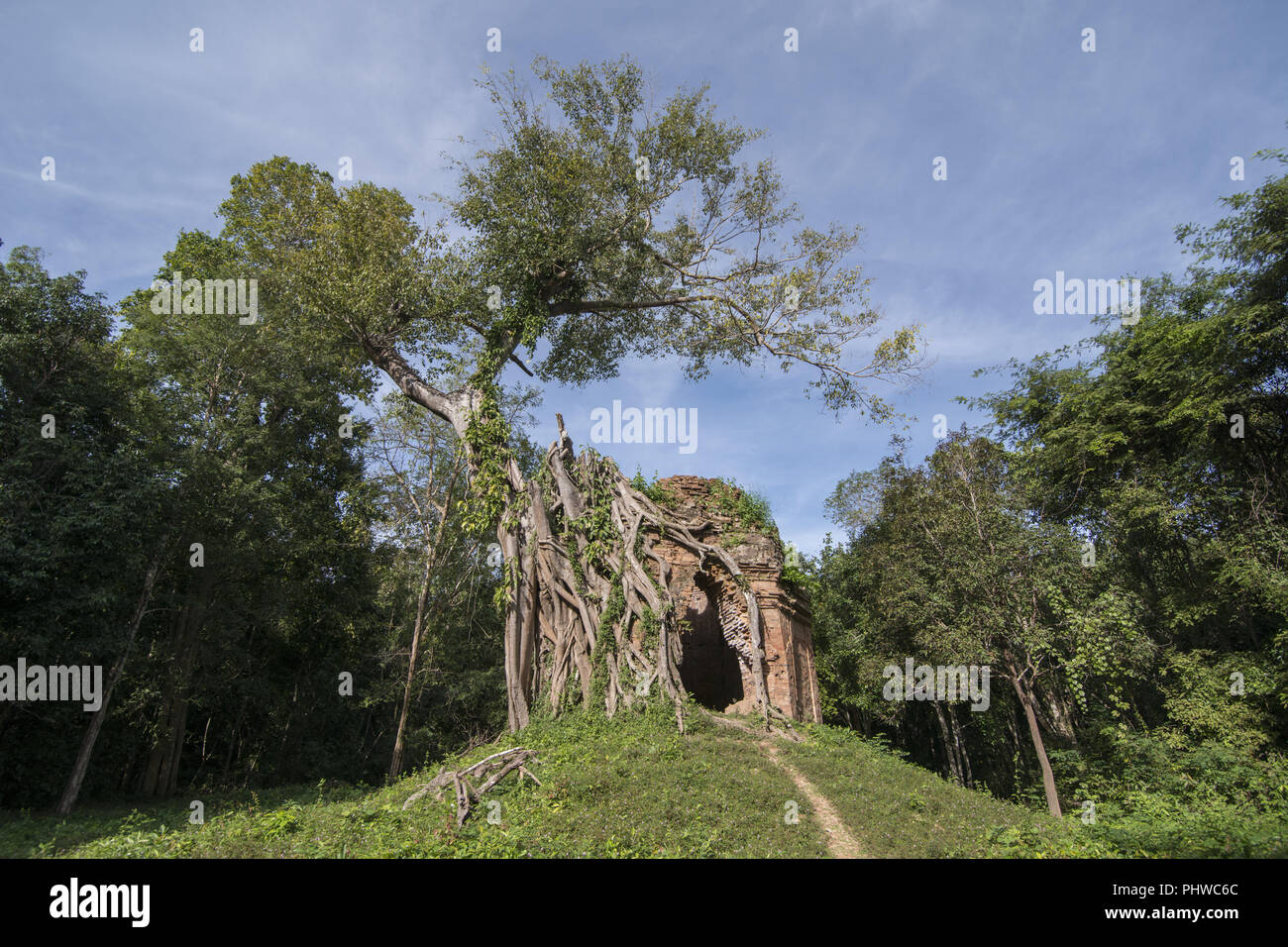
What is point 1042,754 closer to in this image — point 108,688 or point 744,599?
point 744,599

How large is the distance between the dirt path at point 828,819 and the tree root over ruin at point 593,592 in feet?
6.00

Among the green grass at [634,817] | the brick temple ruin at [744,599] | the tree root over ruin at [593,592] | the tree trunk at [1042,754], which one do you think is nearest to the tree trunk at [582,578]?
the tree root over ruin at [593,592]

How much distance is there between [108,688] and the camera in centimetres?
1271

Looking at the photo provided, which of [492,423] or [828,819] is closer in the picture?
[828,819]

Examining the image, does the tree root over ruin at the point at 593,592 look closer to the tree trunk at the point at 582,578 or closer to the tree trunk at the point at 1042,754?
the tree trunk at the point at 582,578

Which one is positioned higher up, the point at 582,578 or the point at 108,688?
the point at 582,578

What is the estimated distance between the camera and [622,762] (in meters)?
8.37

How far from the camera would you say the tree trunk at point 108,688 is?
39.8 ft

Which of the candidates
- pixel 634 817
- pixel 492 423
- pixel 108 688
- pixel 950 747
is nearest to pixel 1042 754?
→ pixel 950 747

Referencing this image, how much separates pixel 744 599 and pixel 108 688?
12845 mm

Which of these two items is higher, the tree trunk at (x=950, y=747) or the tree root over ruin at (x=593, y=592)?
the tree root over ruin at (x=593, y=592)

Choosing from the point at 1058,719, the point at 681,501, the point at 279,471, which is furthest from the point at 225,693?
the point at 1058,719

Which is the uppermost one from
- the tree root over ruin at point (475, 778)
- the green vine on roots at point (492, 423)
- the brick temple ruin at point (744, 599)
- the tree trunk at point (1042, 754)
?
the green vine on roots at point (492, 423)

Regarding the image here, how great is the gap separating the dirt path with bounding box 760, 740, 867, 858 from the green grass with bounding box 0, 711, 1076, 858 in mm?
101
